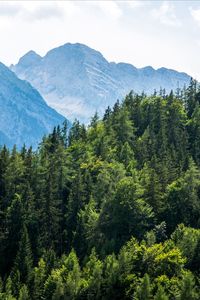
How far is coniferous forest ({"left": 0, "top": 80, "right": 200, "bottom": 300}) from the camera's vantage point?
7056 cm

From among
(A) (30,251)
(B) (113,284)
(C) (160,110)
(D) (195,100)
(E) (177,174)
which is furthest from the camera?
(D) (195,100)

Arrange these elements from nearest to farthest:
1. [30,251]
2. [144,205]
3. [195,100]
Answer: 1. [30,251]
2. [144,205]
3. [195,100]

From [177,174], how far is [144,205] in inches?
603

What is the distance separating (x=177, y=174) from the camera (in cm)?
11000

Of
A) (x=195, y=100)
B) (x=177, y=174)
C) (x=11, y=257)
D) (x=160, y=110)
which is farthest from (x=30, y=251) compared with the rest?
(x=195, y=100)

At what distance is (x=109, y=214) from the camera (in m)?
95.5

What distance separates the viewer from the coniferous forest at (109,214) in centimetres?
7056

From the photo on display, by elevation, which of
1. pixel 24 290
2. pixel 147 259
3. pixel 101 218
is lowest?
pixel 24 290

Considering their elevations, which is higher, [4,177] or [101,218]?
[4,177]

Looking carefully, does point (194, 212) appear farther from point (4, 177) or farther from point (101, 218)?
point (4, 177)

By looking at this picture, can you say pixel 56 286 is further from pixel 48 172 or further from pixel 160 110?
pixel 160 110

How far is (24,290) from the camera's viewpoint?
240 feet

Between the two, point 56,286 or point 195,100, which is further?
point 195,100

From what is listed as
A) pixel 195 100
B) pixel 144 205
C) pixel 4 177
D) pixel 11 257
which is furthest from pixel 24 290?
pixel 195 100
